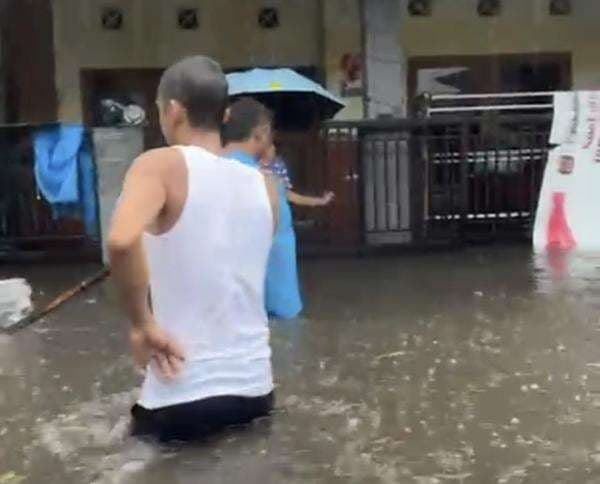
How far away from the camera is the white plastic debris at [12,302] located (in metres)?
9.55

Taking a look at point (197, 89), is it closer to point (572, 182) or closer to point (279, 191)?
point (279, 191)

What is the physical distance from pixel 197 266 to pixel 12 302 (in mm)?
4891

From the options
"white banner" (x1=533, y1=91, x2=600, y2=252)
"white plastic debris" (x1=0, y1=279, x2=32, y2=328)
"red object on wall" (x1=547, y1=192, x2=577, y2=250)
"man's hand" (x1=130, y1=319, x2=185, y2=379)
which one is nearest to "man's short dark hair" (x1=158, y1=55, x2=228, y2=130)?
"man's hand" (x1=130, y1=319, x2=185, y2=379)

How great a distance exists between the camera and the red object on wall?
13.4 m

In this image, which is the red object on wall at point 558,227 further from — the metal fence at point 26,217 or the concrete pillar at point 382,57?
the metal fence at point 26,217

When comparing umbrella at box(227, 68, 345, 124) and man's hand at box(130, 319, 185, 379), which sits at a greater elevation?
umbrella at box(227, 68, 345, 124)

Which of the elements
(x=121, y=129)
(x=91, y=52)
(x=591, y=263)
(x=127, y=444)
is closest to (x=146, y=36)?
(x=91, y=52)

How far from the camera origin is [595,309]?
9.39 meters

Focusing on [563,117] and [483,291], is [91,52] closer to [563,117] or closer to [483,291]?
[563,117]

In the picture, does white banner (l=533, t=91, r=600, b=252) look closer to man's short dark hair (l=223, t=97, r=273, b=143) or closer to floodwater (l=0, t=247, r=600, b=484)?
floodwater (l=0, t=247, r=600, b=484)

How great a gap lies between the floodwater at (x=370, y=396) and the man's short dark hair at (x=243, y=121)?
1.29m

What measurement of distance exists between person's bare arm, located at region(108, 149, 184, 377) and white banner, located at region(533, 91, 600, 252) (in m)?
8.76

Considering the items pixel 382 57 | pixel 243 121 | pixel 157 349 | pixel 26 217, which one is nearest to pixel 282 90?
pixel 382 57

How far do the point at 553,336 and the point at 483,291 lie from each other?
241 centimetres
